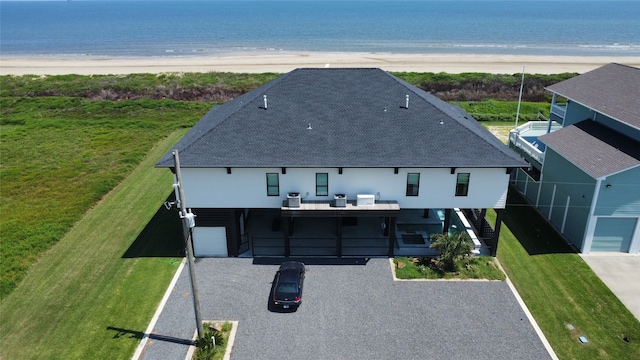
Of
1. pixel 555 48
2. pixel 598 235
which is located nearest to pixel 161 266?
pixel 598 235

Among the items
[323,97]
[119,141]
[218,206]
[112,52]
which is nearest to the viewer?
[218,206]

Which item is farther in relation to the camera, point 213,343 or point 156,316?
point 156,316

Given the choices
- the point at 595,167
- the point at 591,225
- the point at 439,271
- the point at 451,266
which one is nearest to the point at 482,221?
the point at 451,266

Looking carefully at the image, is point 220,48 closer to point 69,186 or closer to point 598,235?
point 69,186

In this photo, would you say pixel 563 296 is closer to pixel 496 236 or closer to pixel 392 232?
pixel 496 236

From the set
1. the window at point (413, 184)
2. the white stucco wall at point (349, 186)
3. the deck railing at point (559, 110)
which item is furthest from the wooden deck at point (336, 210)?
the deck railing at point (559, 110)

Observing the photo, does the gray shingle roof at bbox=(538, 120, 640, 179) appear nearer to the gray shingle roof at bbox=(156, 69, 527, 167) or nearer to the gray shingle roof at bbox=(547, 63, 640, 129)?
the gray shingle roof at bbox=(547, 63, 640, 129)
